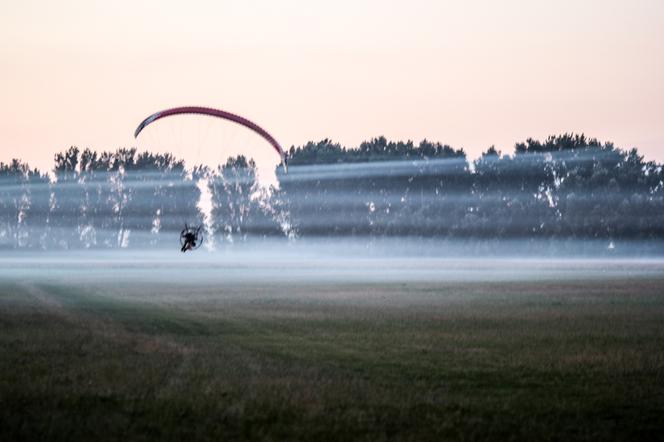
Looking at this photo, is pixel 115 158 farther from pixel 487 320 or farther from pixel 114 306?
pixel 487 320

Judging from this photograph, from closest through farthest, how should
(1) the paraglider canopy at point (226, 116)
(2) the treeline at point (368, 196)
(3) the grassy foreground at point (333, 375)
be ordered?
(3) the grassy foreground at point (333, 375)
(1) the paraglider canopy at point (226, 116)
(2) the treeline at point (368, 196)

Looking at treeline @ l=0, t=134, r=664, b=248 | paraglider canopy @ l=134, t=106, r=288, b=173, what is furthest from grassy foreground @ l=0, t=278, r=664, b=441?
treeline @ l=0, t=134, r=664, b=248

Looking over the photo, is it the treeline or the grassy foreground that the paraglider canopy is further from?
the treeline

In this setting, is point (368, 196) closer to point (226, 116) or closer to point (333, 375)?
point (226, 116)

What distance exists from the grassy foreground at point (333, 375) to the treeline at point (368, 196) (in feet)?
316

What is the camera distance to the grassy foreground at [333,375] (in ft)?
51.9

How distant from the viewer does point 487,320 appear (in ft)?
120

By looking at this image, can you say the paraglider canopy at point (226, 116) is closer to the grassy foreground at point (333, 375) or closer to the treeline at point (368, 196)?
the grassy foreground at point (333, 375)

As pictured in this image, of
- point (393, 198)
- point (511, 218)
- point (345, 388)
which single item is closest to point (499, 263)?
point (511, 218)

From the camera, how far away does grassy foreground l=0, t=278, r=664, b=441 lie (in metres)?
15.8

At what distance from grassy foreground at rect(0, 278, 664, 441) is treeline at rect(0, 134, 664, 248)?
96.2 metres

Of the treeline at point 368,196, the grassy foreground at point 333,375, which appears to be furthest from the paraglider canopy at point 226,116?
the treeline at point 368,196

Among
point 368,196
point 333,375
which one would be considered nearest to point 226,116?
point 333,375

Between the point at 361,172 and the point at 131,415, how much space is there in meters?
129
